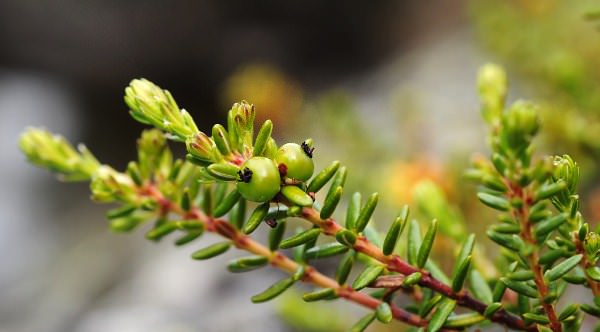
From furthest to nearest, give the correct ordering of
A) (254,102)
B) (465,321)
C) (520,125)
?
(254,102)
(465,321)
(520,125)

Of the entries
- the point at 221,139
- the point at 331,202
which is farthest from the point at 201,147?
the point at 331,202

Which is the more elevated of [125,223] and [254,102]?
[254,102]

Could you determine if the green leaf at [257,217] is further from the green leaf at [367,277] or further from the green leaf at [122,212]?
the green leaf at [122,212]

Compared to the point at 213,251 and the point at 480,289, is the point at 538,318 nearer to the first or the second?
the point at 480,289

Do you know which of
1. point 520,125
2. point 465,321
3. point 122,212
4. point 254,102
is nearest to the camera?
point 520,125

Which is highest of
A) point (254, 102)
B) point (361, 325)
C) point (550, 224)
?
point (254, 102)

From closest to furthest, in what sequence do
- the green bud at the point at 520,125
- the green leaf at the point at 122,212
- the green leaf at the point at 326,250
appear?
the green bud at the point at 520,125, the green leaf at the point at 326,250, the green leaf at the point at 122,212

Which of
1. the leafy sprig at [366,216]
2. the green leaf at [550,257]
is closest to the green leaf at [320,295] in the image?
the leafy sprig at [366,216]

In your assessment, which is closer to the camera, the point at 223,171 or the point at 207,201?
the point at 223,171
